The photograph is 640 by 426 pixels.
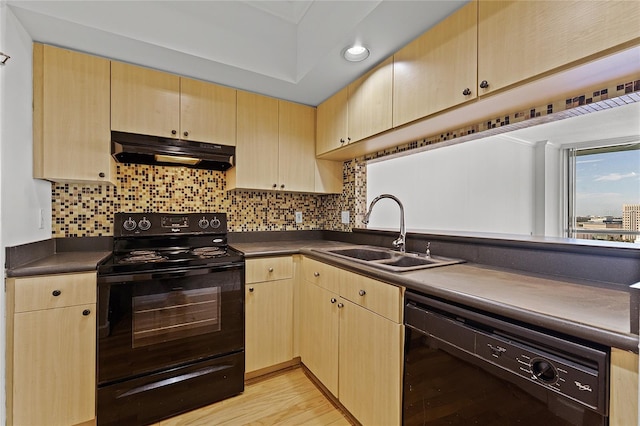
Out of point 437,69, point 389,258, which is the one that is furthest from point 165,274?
point 437,69

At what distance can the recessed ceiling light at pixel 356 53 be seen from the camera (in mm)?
1644

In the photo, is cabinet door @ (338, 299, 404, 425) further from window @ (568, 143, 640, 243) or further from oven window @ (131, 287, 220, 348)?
window @ (568, 143, 640, 243)

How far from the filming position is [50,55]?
163 centimetres

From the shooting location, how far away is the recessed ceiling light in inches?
64.7

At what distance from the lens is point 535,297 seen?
92 cm

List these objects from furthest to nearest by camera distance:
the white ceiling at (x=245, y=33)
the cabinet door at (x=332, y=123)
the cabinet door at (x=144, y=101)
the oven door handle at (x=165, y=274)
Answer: the cabinet door at (x=332, y=123), the cabinet door at (x=144, y=101), the oven door handle at (x=165, y=274), the white ceiling at (x=245, y=33)

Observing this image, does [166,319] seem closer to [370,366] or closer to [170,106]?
[370,366]

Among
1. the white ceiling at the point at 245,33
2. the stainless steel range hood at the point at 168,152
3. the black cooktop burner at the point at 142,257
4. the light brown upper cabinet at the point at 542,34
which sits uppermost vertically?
the white ceiling at the point at 245,33

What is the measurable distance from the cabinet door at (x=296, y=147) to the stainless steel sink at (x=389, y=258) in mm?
768

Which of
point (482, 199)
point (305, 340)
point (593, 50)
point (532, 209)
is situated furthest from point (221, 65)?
point (532, 209)

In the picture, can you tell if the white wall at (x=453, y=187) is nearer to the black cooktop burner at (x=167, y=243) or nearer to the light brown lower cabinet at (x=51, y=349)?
the black cooktop burner at (x=167, y=243)

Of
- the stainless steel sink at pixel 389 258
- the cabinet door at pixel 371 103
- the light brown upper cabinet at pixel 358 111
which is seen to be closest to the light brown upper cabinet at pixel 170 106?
the light brown upper cabinet at pixel 358 111

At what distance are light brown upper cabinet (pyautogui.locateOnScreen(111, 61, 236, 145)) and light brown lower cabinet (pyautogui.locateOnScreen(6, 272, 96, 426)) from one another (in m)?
1.02

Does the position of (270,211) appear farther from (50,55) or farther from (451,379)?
(451,379)
